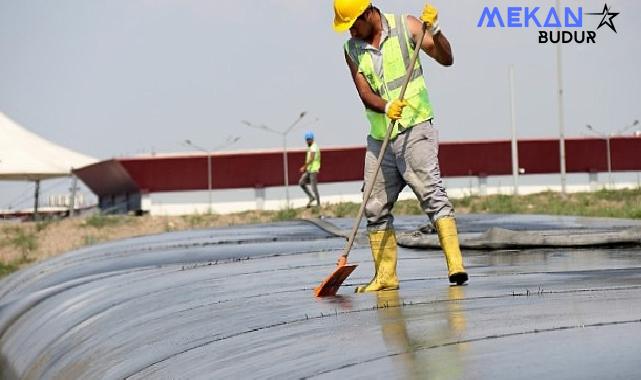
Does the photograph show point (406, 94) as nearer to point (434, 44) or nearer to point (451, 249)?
point (434, 44)

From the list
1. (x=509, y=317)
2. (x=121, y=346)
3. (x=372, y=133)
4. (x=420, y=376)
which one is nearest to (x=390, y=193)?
(x=372, y=133)

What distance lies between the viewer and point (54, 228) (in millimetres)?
28734

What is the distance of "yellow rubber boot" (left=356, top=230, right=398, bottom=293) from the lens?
254 inches

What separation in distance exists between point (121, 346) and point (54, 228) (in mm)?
23403

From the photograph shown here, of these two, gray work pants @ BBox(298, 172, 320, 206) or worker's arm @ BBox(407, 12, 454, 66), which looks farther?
gray work pants @ BBox(298, 172, 320, 206)

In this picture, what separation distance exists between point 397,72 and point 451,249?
0.81 m

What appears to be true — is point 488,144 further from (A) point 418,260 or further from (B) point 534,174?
(A) point 418,260

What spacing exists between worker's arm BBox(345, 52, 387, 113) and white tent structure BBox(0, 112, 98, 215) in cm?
6088

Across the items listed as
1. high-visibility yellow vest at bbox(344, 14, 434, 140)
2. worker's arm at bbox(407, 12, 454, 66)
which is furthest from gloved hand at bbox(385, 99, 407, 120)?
worker's arm at bbox(407, 12, 454, 66)

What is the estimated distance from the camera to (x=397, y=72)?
6.27m

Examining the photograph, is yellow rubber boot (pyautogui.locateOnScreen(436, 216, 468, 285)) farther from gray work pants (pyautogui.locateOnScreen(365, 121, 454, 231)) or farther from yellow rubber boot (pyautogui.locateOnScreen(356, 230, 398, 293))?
yellow rubber boot (pyautogui.locateOnScreen(356, 230, 398, 293))

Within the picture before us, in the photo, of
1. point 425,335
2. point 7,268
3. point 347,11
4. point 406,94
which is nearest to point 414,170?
point 406,94

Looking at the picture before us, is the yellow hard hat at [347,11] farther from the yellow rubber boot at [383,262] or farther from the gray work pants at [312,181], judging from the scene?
the gray work pants at [312,181]

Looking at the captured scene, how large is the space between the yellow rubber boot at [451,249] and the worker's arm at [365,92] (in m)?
0.57
